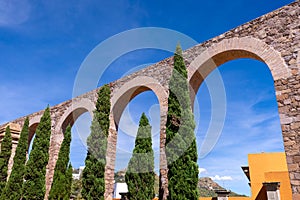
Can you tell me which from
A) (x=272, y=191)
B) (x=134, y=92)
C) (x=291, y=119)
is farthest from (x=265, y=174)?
(x=134, y=92)

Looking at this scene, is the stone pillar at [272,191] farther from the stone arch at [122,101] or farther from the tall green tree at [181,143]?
the stone arch at [122,101]

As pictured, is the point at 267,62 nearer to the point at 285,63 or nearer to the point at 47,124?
the point at 285,63

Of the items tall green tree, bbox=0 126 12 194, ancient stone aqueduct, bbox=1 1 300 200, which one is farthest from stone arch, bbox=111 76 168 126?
tall green tree, bbox=0 126 12 194

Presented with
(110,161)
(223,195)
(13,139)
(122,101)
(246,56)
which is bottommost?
(223,195)

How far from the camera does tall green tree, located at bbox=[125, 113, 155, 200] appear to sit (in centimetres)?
778

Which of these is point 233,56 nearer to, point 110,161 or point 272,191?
point 272,191

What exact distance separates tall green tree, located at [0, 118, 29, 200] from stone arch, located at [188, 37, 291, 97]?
8120mm

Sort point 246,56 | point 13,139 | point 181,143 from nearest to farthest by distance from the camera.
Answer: point 181,143
point 246,56
point 13,139

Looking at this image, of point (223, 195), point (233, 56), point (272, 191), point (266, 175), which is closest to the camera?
point (233, 56)

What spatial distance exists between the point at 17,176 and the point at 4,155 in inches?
81.9

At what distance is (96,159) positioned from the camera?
26.3 feet

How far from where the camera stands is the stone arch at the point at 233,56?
19.7ft

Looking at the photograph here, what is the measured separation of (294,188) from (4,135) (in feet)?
43.1

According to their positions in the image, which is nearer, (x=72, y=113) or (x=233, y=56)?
(x=233, y=56)
